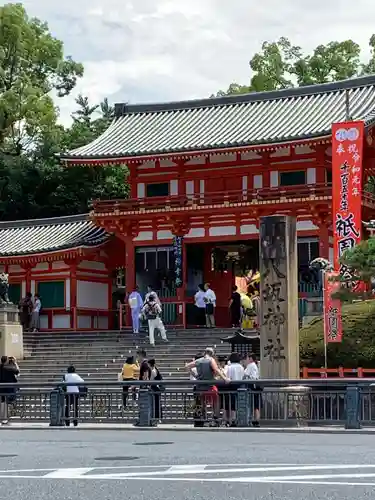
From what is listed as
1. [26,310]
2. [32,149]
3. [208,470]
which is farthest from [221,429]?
[32,149]

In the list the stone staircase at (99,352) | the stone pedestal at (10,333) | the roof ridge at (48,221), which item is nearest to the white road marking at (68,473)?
the stone staircase at (99,352)

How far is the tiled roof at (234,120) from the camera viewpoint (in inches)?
1633

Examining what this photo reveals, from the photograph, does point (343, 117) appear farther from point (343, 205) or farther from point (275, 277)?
point (275, 277)

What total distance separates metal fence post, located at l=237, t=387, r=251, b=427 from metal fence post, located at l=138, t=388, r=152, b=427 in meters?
1.99

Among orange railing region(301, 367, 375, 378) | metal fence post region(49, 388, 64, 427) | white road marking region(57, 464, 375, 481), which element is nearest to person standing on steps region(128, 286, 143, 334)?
orange railing region(301, 367, 375, 378)

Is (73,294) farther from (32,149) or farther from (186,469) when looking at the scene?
(186,469)

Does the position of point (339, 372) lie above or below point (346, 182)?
below

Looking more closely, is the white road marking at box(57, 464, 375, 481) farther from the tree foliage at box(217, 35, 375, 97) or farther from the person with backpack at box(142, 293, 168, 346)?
the tree foliage at box(217, 35, 375, 97)

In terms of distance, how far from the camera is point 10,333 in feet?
121

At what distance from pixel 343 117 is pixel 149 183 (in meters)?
8.33

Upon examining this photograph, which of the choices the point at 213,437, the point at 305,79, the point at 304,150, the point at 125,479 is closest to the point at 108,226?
the point at 304,150

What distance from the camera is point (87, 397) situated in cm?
2373

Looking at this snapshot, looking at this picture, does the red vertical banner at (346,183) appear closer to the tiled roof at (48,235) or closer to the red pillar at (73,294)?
the tiled roof at (48,235)

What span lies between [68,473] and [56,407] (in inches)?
439
